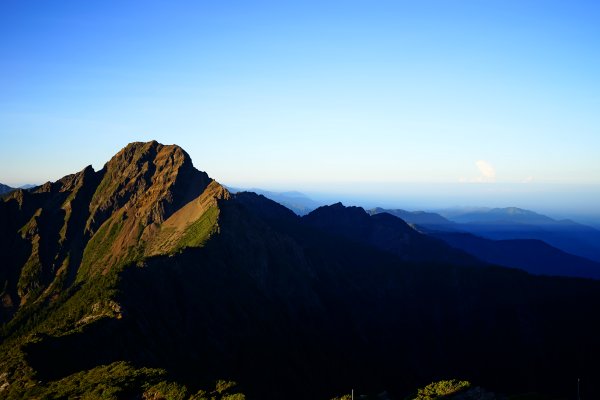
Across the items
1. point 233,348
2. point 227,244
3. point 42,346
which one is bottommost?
point 233,348

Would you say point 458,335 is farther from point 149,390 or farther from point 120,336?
point 149,390

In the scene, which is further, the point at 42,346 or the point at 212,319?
the point at 212,319

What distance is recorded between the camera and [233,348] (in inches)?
4938

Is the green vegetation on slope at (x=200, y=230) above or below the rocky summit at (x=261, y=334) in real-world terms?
above

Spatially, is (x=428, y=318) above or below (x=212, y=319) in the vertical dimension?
below

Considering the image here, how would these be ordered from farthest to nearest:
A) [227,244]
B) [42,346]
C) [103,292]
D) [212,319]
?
[227,244]
[212,319]
[103,292]
[42,346]

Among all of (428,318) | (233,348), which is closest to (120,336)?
(233,348)

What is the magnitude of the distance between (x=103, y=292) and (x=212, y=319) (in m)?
28.8

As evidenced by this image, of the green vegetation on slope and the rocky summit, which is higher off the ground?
the green vegetation on slope

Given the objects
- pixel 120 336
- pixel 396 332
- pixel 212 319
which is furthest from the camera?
pixel 396 332

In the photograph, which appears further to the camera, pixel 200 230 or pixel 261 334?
pixel 200 230

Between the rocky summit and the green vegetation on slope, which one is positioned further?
the green vegetation on slope

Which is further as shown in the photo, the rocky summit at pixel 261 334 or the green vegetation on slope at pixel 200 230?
the green vegetation on slope at pixel 200 230

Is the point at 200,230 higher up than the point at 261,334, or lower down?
higher up
